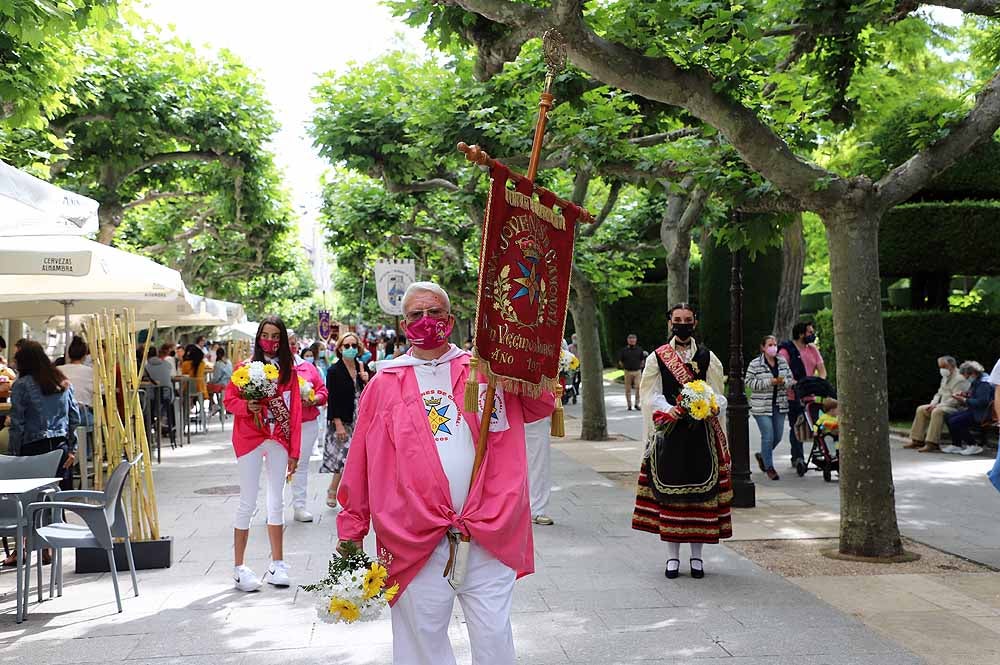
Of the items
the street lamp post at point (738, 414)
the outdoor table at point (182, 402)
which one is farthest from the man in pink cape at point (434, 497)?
the outdoor table at point (182, 402)

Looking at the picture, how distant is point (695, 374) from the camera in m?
7.58

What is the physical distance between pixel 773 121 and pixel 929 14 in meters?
6.95

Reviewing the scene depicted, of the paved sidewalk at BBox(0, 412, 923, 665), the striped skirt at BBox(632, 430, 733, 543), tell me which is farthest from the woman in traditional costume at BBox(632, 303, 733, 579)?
the paved sidewalk at BBox(0, 412, 923, 665)

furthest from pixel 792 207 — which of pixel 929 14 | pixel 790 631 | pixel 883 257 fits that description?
pixel 883 257

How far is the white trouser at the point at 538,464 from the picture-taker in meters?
9.69

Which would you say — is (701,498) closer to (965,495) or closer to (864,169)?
(864,169)

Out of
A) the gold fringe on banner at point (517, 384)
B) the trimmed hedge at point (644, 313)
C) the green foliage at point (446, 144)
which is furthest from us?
the trimmed hedge at point (644, 313)

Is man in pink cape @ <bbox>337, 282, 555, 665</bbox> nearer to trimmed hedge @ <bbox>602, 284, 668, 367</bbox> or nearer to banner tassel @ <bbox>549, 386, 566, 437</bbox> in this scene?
banner tassel @ <bbox>549, 386, 566, 437</bbox>

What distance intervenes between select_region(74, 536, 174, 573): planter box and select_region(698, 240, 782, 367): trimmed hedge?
23.0 meters

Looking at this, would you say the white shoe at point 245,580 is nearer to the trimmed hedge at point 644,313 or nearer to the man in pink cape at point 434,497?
the man in pink cape at point 434,497

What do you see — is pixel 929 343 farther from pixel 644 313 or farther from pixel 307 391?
pixel 644 313

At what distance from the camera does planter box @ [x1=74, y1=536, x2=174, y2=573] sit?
7.91 m

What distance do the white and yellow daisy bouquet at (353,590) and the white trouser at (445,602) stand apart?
4.7 inches

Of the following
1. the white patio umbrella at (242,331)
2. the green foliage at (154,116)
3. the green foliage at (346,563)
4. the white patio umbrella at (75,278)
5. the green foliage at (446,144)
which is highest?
the green foliage at (154,116)
